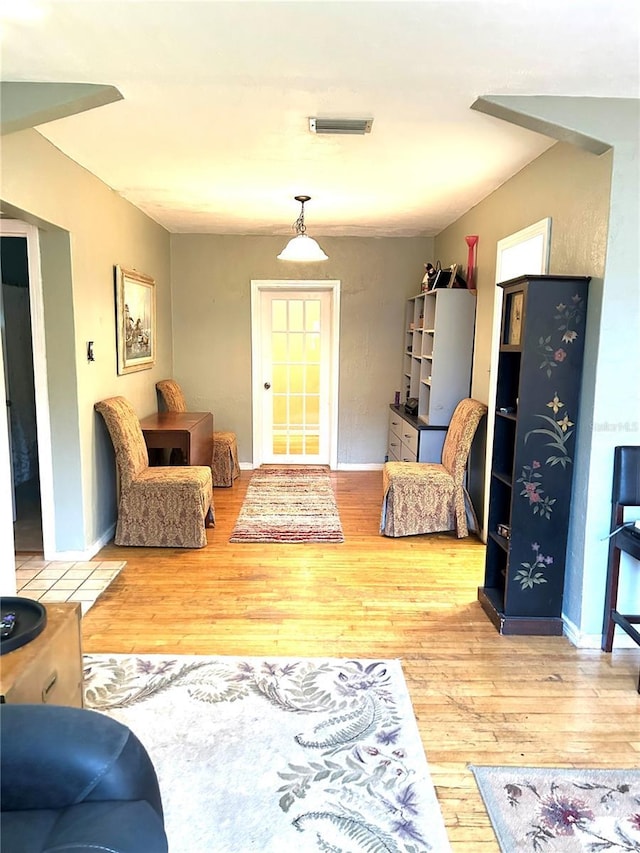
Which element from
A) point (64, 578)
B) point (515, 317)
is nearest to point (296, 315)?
point (515, 317)

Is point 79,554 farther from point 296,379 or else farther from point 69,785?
point 296,379

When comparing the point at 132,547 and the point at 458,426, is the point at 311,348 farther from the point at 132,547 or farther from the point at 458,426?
the point at 132,547

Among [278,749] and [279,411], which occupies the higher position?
[279,411]

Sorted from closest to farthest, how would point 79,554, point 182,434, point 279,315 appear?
point 79,554, point 182,434, point 279,315

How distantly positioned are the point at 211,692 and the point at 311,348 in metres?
4.30

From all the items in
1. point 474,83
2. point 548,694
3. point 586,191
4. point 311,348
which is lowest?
point 548,694

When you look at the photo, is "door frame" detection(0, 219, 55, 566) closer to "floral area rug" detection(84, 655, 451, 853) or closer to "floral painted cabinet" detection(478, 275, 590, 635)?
"floral area rug" detection(84, 655, 451, 853)

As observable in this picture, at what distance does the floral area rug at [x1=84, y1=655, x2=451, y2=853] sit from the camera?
160cm

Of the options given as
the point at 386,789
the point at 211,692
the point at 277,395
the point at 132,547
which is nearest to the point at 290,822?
the point at 386,789

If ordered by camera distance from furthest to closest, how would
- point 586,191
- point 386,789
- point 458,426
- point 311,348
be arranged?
point 311,348, point 458,426, point 586,191, point 386,789

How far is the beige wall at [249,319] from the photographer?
5.75 metres

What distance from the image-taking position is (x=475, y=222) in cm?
433

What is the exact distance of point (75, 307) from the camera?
10.9 feet

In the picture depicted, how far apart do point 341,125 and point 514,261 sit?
1.62 meters
